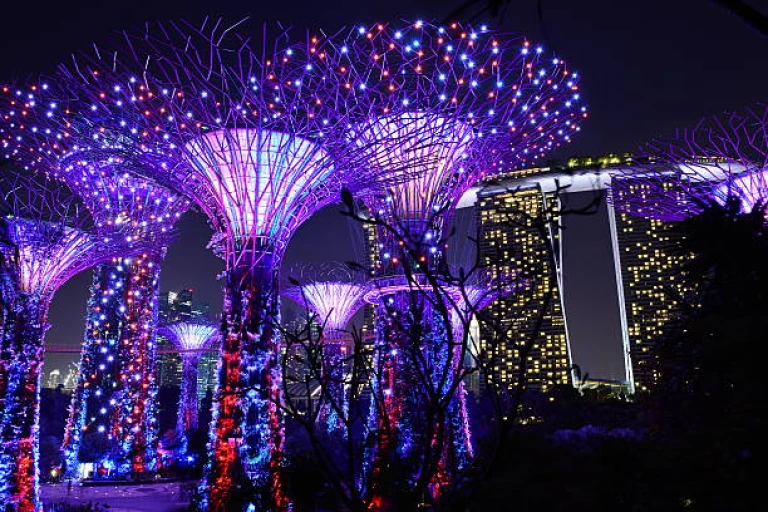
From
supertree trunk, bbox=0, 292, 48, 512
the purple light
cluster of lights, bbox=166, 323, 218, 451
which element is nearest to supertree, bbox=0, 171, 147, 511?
supertree trunk, bbox=0, 292, 48, 512

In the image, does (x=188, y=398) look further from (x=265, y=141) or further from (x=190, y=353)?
(x=265, y=141)

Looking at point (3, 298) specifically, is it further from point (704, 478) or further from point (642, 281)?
point (642, 281)

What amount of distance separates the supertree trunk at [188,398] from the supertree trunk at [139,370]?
11.2 meters

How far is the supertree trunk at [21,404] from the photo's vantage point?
10242 mm

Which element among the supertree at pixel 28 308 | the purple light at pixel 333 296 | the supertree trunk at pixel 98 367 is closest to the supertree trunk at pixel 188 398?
the purple light at pixel 333 296

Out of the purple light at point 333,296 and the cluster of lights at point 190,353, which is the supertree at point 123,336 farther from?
the cluster of lights at point 190,353

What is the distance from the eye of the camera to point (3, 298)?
11508 mm

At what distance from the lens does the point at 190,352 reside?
105 ft

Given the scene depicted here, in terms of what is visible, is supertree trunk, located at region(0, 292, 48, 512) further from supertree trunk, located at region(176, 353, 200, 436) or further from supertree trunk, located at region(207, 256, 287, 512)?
supertree trunk, located at region(176, 353, 200, 436)

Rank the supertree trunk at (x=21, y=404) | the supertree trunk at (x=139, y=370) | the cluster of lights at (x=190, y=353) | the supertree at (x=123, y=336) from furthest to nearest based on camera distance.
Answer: the cluster of lights at (x=190, y=353)
the supertree trunk at (x=139, y=370)
the supertree at (x=123, y=336)
the supertree trunk at (x=21, y=404)

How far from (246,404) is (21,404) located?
168 inches

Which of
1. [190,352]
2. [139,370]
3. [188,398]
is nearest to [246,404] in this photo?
[139,370]

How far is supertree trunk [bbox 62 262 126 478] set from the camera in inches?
698

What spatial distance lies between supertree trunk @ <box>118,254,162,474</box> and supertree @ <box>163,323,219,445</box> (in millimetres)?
12652
